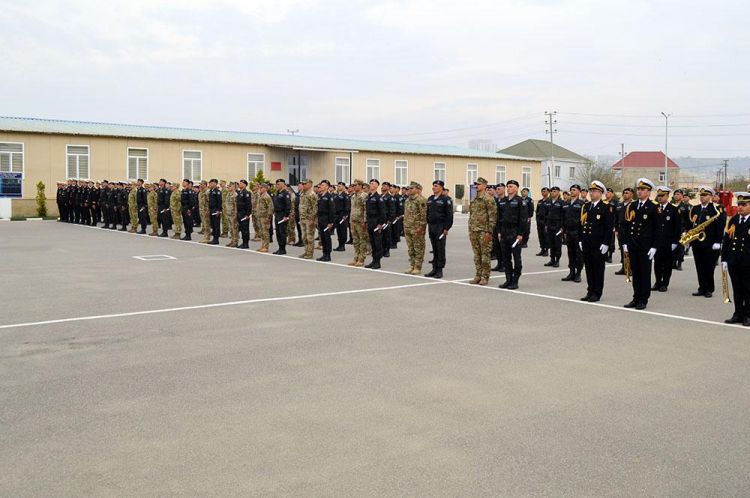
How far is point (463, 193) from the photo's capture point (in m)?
54.9

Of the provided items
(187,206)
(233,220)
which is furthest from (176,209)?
(233,220)

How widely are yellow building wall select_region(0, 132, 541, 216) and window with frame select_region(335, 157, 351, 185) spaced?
29 centimetres

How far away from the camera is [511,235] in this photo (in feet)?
42.9

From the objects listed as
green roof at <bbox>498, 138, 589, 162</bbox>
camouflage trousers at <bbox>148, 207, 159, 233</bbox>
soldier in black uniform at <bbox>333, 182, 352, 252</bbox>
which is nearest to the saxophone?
soldier in black uniform at <bbox>333, 182, 352, 252</bbox>

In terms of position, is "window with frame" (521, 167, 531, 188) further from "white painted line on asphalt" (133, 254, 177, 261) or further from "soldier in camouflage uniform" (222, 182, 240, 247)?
"white painted line on asphalt" (133, 254, 177, 261)

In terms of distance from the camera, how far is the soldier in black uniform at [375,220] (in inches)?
634

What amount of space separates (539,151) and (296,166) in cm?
5387

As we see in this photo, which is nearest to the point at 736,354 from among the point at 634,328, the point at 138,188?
the point at 634,328

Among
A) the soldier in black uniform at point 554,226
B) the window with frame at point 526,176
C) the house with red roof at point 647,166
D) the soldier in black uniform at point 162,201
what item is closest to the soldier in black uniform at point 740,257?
the soldier in black uniform at point 554,226

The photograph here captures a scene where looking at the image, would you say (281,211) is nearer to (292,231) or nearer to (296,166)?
(292,231)

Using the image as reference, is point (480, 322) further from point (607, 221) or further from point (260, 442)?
point (260, 442)

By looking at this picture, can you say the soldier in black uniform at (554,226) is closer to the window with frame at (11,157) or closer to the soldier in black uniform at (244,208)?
the soldier in black uniform at (244,208)

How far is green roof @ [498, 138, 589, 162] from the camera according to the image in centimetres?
9044

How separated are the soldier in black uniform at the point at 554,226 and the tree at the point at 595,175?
6266 cm
